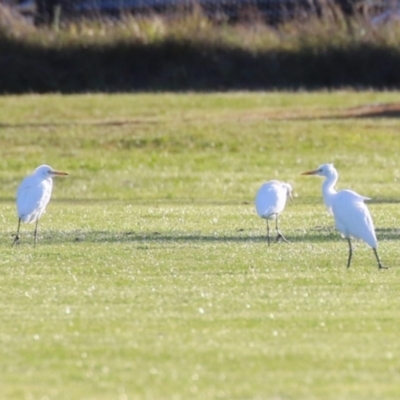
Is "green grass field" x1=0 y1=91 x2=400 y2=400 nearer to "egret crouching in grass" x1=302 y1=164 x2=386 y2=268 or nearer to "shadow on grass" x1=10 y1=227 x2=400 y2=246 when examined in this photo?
"shadow on grass" x1=10 y1=227 x2=400 y2=246

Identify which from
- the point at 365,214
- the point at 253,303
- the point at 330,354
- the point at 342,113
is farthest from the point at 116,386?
the point at 342,113

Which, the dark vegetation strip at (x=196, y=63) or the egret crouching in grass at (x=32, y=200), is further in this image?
the dark vegetation strip at (x=196, y=63)

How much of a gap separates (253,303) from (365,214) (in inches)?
106

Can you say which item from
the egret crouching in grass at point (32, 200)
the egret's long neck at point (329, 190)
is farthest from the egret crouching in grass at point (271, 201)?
the egret crouching in grass at point (32, 200)

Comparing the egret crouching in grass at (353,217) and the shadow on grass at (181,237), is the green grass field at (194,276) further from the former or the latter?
the egret crouching in grass at (353,217)

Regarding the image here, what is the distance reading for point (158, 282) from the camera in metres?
13.0

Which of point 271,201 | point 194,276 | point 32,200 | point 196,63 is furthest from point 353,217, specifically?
point 196,63

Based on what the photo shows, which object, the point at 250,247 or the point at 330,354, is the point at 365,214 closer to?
the point at 250,247

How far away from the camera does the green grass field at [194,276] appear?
874 centimetres

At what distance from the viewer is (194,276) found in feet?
44.2

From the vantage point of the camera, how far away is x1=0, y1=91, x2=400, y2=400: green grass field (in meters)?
8.74

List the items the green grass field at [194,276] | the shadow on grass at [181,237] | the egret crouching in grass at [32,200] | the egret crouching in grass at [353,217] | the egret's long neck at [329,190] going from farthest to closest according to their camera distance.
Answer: the shadow on grass at [181,237] → the egret crouching in grass at [32,200] → the egret's long neck at [329,190] → the egret crouching in grass at [353,217] → the green grass field at [194,276]

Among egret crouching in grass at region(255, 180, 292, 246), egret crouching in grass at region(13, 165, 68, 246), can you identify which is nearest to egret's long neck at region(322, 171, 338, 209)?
egret crouching in grass at region(255, 180, 292, 246)

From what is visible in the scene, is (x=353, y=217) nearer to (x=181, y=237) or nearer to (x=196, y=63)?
(x=181, y=237)
